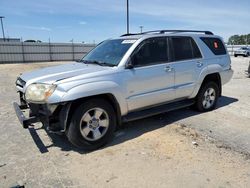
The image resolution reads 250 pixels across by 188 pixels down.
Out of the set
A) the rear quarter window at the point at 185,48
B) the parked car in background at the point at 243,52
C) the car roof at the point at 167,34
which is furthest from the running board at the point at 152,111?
the parked car in background at the point at 243,52

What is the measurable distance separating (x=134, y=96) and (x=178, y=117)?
1.66 metres

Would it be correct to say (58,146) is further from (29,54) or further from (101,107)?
(29,54)

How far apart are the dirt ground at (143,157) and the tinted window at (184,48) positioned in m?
1.38

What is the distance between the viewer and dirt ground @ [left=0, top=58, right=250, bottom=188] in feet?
11.2

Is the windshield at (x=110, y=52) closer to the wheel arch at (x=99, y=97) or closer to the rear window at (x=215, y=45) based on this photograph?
the wheel arch at (x=99, y=97)

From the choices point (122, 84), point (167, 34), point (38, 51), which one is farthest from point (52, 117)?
point (38, 51)

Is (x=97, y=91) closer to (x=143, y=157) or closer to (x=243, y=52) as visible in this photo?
(x=143, y=157)

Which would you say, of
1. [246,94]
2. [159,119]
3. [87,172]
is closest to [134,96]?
[159,119]

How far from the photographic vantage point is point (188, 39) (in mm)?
5973

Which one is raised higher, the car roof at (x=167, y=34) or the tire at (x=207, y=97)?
the car roof at (x=167, y=34)

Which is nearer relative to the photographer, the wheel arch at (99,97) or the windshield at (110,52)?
the wheel arch at (99,97)

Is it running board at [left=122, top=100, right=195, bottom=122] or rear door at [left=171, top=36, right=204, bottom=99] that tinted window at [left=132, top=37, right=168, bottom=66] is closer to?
rear door at [left=171, top=36, right=204, bottom=99]

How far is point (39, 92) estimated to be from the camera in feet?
13.5

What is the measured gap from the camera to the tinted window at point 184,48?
5605mm
